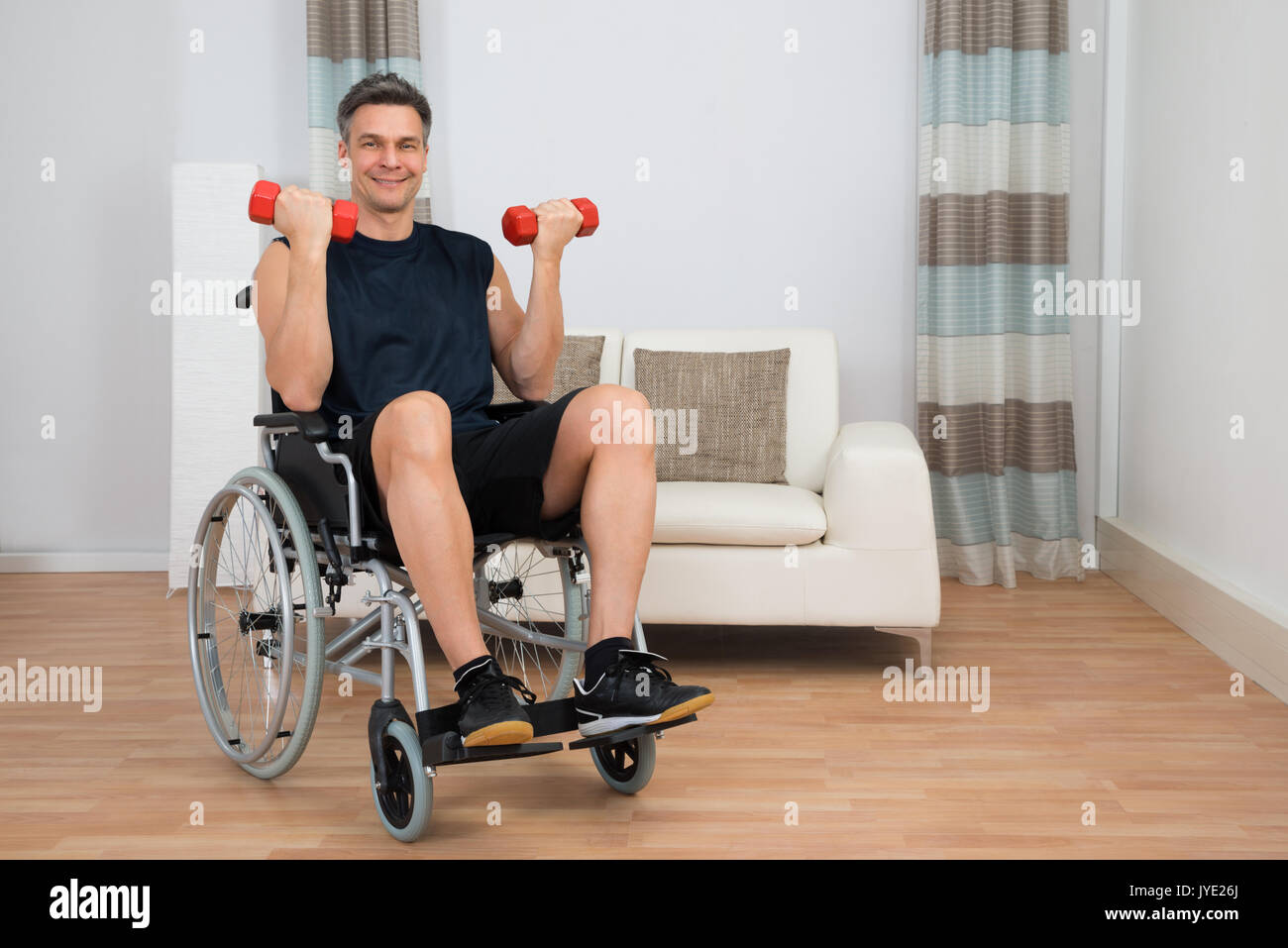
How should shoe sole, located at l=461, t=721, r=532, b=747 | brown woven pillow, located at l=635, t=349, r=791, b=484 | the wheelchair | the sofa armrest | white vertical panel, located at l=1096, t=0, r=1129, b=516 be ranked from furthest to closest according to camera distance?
white vertical panel, located at l=1096, t=0, r=1129, b=516
brown woven pillow, located at l=635, t=349, r=791, b=484
the sofa armrest
the wheelchair
shoe sole, located at l=461, t=721, r=532, b=747

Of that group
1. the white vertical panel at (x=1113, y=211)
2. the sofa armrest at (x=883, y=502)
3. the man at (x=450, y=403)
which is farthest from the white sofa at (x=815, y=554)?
the white vertical panel at (x=1113, y=211)

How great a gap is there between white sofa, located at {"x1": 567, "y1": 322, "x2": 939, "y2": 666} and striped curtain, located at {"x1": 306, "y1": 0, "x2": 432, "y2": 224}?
1.46m

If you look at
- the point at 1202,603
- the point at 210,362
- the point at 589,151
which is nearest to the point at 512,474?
the point at 1202,603

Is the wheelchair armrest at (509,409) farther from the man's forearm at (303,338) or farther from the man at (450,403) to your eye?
the man's forearm at (303,338)

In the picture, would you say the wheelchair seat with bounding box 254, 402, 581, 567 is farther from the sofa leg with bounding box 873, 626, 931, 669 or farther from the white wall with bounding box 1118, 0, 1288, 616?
the white wall with bounding box 1118, 0, 1288, 616

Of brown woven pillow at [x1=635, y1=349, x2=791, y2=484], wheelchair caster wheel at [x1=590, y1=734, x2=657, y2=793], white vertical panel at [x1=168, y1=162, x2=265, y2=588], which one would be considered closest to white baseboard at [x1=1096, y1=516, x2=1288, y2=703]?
brown woven pillow at [x1=635, y1=349, x2=791, y2=484]

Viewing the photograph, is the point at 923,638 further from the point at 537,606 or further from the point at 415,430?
the point at 415,430

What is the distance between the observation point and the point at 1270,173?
2467mm

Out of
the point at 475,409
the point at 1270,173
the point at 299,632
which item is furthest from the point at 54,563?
the point at 1270,173

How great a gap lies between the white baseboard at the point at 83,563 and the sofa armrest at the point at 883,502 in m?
2.36

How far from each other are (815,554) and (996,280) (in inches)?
50.8

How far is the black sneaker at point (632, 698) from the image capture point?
1.64 meters

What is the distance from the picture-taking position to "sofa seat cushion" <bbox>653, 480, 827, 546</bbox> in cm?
260

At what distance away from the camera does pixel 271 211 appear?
5.73 ft
